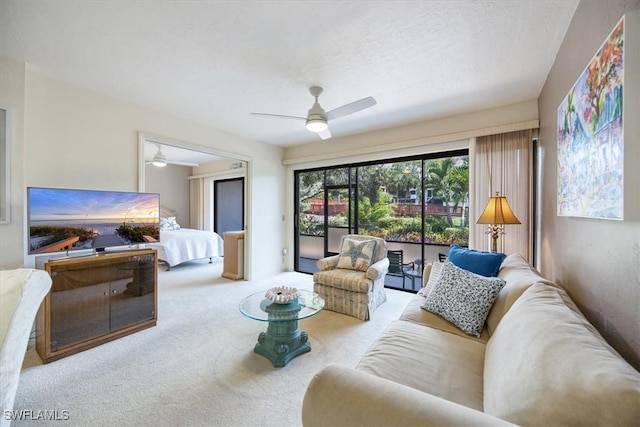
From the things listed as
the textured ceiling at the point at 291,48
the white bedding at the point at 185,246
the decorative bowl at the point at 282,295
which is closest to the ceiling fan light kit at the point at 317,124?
the textured ceiling at the point at 291,48

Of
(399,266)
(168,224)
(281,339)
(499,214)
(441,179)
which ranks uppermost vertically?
(441,179)

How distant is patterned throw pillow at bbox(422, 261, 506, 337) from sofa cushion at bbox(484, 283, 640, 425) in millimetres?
507

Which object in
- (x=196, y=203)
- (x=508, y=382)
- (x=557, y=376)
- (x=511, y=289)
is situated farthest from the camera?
(x=196, y=203)

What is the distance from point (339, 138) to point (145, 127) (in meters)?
2.82

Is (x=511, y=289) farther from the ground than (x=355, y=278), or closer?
farther from the ground

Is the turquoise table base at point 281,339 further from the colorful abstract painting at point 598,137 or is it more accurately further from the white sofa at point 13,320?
the colorful abstract painting at point 598,137

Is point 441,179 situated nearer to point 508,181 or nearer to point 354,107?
point 508,181

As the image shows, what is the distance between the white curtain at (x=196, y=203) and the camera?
7.68 m

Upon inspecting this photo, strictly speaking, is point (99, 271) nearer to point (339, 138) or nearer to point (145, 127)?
point (145, 127)

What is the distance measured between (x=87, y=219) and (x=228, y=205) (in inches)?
196

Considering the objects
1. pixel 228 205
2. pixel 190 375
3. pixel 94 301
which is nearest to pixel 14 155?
pixel 94 301

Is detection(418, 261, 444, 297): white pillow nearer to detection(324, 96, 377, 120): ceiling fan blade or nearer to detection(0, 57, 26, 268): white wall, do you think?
detection(324, 96, 377, 120): ceiling fan blade

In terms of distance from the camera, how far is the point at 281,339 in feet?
7.19

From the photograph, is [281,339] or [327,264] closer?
[281,339]
